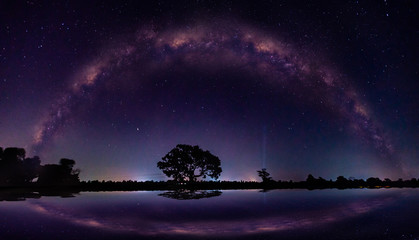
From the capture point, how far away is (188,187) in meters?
73.6

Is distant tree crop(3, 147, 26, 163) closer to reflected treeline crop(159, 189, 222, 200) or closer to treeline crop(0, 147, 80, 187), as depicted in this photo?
treeline crop(0, 147, 80, 187)

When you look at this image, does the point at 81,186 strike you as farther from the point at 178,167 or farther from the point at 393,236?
the point at 393,236

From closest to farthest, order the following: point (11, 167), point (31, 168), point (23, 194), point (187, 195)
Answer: point (187, 195) < point (23, 194) < point (11, 167) < point (31, 168)

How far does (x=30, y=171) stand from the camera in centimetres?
8156

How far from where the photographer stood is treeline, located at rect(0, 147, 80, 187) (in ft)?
249

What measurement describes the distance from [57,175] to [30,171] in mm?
8471

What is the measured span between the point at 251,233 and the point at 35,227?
11.7 metres

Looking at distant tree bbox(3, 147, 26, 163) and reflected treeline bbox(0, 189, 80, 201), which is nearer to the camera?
reflected treeline bbox(0, 189, 80, 201)

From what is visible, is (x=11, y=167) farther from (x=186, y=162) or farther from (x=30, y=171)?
Answer: (x=186, y=162)

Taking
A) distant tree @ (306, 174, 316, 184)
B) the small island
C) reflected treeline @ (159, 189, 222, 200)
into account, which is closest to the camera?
reflected treeline @ (159, 189, 222, 200)

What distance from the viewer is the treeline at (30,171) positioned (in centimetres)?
7581

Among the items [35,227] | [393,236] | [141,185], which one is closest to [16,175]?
[141,185]

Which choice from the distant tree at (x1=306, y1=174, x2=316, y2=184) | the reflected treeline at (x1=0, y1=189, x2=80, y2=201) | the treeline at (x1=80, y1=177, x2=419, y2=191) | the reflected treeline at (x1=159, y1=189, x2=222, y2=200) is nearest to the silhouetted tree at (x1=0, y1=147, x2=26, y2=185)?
the treeline at (x1=80, y1=177, x2=419, y2=191)

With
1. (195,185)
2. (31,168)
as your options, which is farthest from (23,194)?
(195,185)
